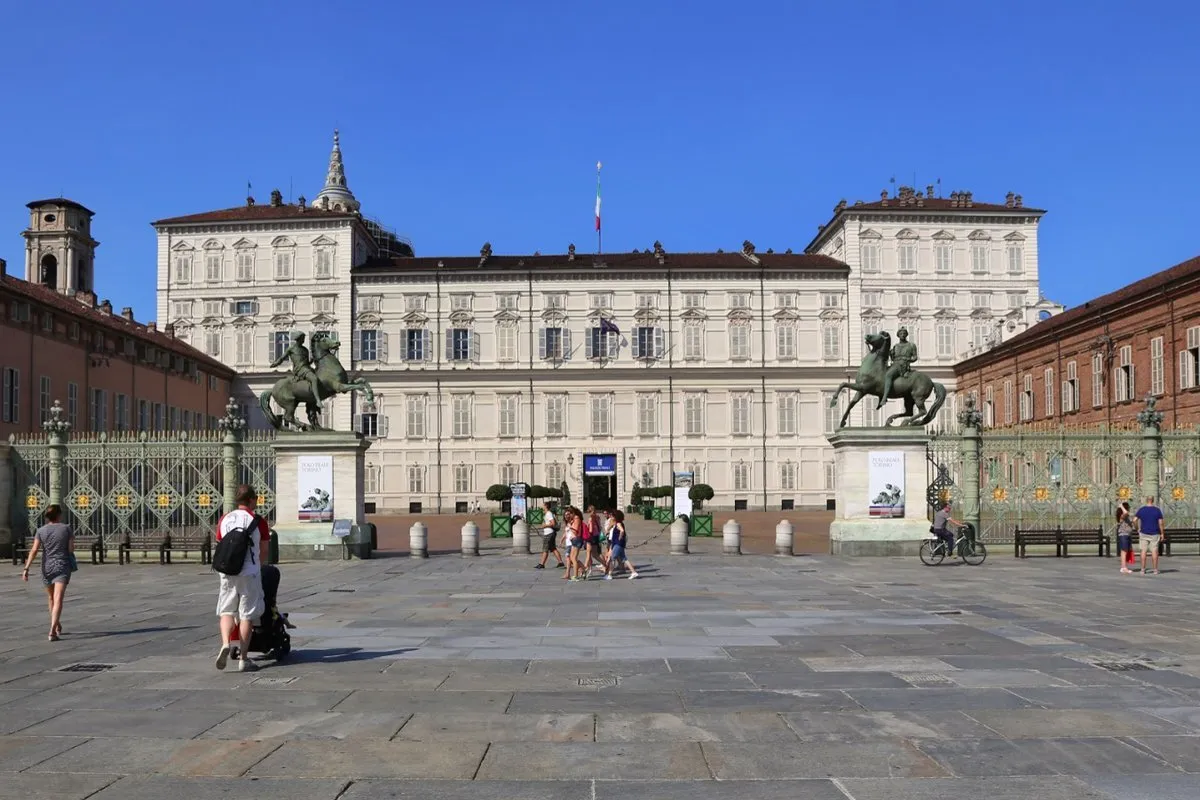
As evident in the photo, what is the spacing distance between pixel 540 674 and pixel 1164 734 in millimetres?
4913

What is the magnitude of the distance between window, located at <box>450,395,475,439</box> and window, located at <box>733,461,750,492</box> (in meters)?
15.0

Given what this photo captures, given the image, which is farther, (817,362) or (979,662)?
(817,362)

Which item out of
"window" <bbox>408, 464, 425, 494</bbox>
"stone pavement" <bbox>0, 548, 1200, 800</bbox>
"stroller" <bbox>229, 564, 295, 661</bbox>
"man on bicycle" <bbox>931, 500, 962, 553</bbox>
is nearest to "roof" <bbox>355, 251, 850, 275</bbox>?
"window" <bbox>408, 464, 425, 494</bbox>

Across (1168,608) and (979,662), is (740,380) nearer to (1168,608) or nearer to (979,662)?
(1168,608)

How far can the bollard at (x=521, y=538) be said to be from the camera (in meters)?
28.5

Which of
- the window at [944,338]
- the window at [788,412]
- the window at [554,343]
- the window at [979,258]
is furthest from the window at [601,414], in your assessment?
the window at [979,258]

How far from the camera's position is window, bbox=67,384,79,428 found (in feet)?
147

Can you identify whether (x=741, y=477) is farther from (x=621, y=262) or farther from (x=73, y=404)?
(x=73, y=404)

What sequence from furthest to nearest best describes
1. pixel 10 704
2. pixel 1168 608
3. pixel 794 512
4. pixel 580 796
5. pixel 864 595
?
pixel 794 512 < pixel 864 595 < pixel 1168 608 < pixel 10 704 < pixel 580 796

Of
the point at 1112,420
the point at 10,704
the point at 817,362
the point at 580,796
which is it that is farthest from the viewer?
the point at 817,362

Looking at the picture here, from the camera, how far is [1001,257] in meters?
65.3

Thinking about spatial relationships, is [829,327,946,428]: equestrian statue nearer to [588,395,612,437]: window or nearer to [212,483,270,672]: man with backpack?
[212,483,270,672]: man with backpack

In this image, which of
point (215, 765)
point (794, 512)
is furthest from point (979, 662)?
point (794, 512)

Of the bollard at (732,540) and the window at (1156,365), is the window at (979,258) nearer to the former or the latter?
the window at (1156,365)
